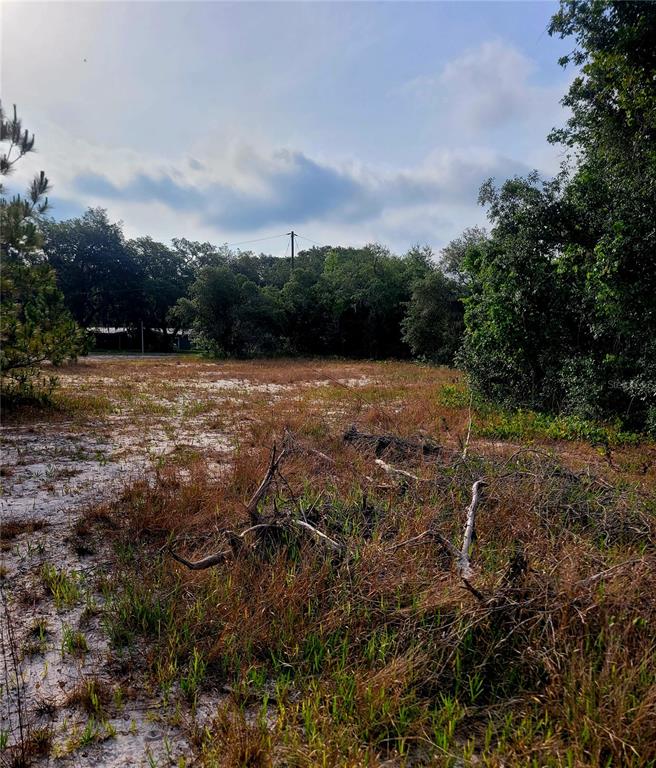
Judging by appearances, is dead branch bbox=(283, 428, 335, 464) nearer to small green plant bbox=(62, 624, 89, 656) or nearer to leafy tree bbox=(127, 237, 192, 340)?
small green plant bbox=(62, 624, 89, 656)

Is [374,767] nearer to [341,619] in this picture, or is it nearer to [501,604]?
[341,619]

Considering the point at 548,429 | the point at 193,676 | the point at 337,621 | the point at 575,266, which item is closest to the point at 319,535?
the point at 337,621

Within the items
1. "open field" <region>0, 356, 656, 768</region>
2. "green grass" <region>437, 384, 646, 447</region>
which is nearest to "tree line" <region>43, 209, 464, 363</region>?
"green grass" <region>437, 384, 646, 447</region>

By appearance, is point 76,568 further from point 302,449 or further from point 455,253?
point 455,253

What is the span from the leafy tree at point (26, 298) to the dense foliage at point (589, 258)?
26.2 ft

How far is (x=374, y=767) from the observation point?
163 centimetres

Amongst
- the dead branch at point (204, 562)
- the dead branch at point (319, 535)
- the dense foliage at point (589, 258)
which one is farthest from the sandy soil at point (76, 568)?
Answer: the dense foliage at point (589, 258)

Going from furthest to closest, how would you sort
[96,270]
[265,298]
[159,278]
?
[159,278] → [96,270] → [265,298]

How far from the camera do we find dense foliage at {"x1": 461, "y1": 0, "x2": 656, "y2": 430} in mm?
6590

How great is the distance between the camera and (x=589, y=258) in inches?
293

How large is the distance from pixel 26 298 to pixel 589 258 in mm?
9608

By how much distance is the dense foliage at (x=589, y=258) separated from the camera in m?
6.59

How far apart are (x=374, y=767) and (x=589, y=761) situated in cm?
77

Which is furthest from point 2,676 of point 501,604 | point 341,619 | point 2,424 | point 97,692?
point 2,424
